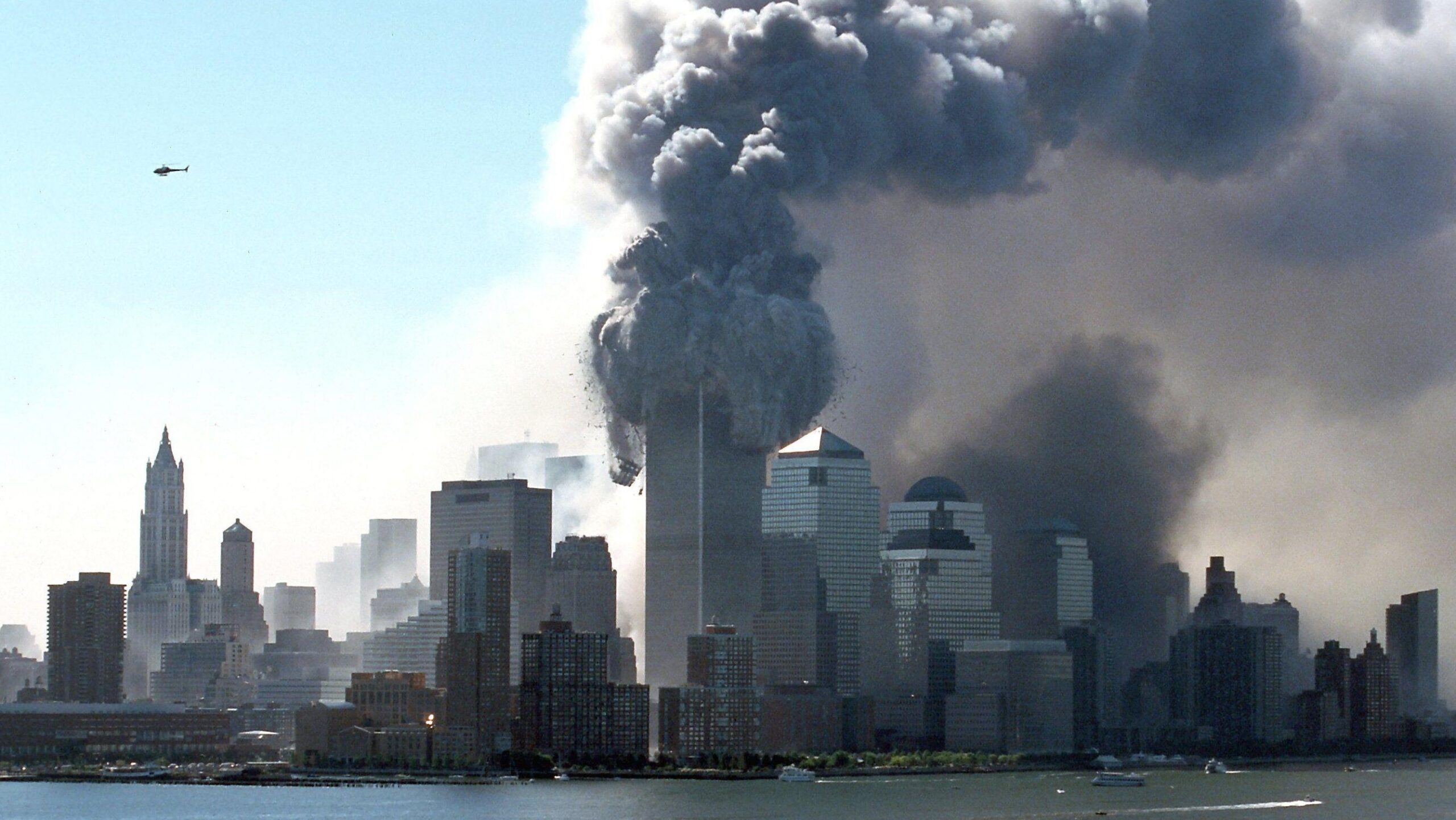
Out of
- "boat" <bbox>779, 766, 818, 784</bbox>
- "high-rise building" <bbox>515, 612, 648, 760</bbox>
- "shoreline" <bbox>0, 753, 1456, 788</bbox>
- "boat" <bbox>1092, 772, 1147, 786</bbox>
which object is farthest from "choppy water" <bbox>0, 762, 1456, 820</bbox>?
"high-rise building" <bbox>515, 612, 648, 760</bbox>

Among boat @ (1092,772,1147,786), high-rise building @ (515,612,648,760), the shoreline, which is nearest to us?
boat @ (1092,772,1147,786)

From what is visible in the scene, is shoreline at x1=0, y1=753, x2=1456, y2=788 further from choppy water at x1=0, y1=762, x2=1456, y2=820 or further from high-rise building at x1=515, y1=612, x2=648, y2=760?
high-rise building at x1=515, y1=612, x2=648, y2=760

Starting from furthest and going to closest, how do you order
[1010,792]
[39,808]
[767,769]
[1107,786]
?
[767,769]
[1107,786]
[1010,792]
[39,808]

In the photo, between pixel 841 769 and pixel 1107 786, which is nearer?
pixel 1107 786

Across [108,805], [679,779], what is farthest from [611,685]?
[108,805]

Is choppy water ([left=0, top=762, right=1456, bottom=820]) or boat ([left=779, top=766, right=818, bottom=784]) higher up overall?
boat ([left=779, top=766, right=818, bottom=784])

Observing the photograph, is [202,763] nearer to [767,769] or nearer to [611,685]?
[611,685]

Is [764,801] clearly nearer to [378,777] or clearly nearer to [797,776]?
[797,776]
